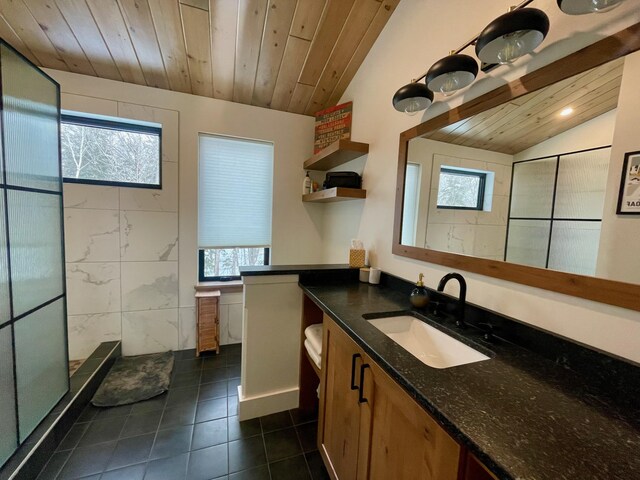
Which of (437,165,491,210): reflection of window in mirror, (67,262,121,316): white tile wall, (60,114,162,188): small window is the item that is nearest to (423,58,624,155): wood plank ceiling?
(437,165,491,210): reflection of window in mirror

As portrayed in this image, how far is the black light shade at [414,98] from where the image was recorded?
51.9 inches

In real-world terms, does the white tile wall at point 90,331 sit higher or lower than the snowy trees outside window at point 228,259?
lower

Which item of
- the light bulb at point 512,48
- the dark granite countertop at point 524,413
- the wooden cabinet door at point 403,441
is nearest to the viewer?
the dark granite countertop at point 524,413

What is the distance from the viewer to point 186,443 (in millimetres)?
1526

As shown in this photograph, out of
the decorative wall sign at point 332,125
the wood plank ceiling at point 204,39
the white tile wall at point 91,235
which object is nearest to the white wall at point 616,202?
the wood plank ceiling at point 204,39

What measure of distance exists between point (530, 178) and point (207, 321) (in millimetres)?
2611

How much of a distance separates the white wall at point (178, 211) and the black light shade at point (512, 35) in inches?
80.0

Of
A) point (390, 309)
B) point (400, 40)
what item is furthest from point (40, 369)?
point (400, 40)

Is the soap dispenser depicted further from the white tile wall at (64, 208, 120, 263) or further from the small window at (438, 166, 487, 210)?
the white tile wall at (64, 208, 120, 263)

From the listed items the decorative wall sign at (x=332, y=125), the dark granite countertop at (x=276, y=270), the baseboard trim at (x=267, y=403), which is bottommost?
the baseboard trim at (x=267, y=403)

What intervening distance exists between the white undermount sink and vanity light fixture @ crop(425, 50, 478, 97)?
43.2 inches

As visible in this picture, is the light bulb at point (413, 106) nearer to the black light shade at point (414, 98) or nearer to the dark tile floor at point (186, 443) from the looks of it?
the black light shade at point (414, 98)

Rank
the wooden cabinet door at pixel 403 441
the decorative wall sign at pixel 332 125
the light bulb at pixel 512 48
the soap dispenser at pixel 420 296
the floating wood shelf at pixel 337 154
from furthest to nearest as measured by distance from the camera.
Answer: the decorative wall sign at pixel 332 125 < the floating wood shelf at pixel 337 154 < the soap dispenser at pixel 420 296 < the light bulb at pixel 512 48 < the wooden cabinet door at pixel 403 441

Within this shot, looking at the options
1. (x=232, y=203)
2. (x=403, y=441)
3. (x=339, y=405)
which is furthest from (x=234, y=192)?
(x=403, y=441)
